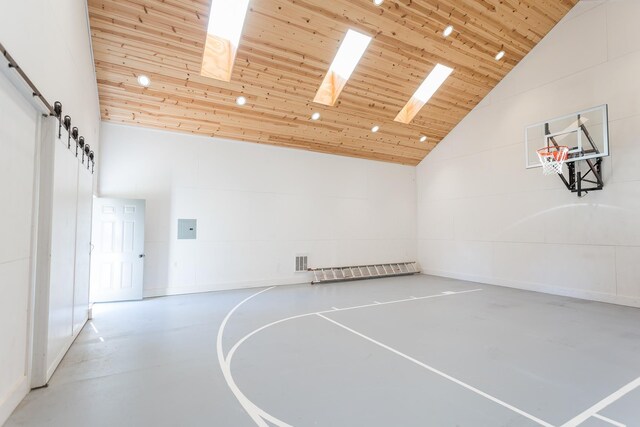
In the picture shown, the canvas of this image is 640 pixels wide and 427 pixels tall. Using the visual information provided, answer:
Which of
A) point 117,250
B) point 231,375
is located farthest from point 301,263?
point 231,375

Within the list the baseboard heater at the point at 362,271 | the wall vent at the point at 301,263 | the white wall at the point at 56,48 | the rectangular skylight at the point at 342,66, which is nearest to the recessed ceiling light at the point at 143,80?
the white wall at the point at 56,48

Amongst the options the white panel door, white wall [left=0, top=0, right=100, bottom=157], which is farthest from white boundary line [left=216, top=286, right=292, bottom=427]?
the white panel door

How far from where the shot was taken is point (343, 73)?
254 inches

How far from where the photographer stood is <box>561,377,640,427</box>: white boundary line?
2.16 meters

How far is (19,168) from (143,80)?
12.2 ft

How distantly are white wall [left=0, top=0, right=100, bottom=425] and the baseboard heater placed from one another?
602 cm

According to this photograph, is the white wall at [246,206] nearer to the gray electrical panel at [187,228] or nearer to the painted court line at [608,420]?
the gray electrical panel at [187,228]

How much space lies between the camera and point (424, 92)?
7.54 meters

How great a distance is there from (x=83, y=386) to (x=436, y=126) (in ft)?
28.9

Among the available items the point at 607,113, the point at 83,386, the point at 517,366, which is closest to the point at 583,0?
the point at 607,113

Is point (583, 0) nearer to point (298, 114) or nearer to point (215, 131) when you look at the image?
point (298, 114)

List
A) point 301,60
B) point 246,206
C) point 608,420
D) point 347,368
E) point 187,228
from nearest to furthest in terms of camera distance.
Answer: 1. point 608,420
2. point 347,368
3. point 301,60
4. point 187,228
5. point 246,206

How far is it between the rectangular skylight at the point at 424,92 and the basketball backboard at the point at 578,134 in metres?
2.23

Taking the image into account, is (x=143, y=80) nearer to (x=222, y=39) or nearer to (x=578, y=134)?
(x=222, y=39)
